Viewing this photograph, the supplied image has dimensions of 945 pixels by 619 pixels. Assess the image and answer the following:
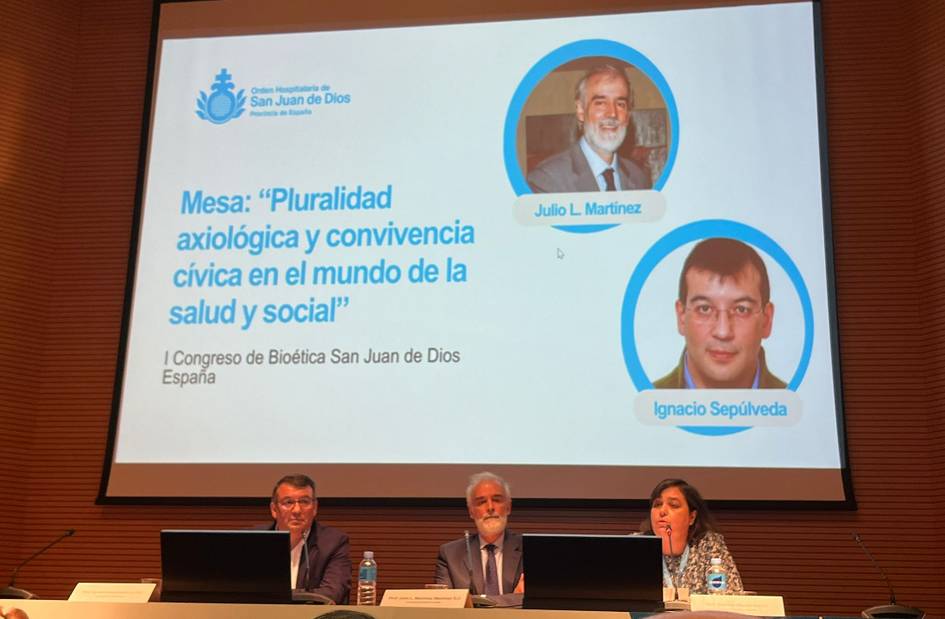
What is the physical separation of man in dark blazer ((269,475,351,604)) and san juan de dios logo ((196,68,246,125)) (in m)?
2.11

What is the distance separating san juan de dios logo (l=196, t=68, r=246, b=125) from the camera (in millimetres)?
→ 5496

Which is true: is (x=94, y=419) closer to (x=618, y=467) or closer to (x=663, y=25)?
(x=618, y=467)

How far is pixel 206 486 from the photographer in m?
5.07

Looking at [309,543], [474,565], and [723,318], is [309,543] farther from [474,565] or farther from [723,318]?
[723,318]

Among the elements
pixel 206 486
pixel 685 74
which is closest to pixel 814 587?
pixel 685 74

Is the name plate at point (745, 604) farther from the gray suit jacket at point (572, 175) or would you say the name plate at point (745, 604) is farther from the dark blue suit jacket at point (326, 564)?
the gray suit jacket at point (572, 175)

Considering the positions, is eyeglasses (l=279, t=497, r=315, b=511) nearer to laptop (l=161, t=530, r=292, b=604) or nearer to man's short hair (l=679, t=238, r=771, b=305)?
laptop (l=161, t=530, r=292, b=604)

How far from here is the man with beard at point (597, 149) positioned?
5.12 metres

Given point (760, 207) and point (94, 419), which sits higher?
point (760, 207)

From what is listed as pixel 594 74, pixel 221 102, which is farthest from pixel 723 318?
pixel 221 102

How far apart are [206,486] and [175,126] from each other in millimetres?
1908

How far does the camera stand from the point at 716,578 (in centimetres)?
359

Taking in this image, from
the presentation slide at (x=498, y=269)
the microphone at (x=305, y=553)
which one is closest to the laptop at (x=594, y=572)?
the microphone at (x=305, y=553)

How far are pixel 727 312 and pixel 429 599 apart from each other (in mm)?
2452
